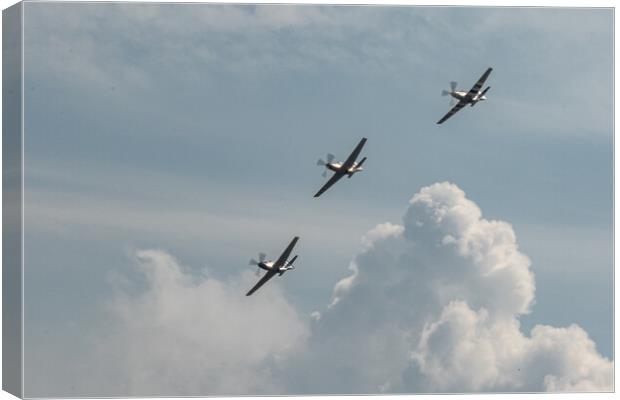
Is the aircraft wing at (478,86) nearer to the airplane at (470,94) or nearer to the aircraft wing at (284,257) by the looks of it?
the airplane at (470,94)

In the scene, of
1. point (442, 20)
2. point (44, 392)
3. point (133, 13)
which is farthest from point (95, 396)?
point (442, 20)

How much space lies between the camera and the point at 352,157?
155m

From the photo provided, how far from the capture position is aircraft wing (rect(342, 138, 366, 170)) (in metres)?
153

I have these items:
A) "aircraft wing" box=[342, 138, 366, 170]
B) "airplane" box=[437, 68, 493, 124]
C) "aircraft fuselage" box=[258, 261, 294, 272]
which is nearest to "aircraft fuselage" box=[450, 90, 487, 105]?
"airplane" box=[437, 68, 493, 124]

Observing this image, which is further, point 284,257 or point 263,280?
point 263,280

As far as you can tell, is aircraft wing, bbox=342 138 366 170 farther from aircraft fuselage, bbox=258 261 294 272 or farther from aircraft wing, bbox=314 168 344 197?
aircraft fuselage, bbox=258 261 294 272

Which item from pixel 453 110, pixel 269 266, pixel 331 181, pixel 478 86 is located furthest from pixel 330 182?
pixel 478 86

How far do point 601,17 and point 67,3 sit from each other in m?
45.5

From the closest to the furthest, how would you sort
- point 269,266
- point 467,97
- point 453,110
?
point 467,97 < point 269,266 < point 453,110

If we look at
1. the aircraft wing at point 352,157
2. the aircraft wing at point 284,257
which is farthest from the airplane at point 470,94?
the aircraft wing at point 284,257

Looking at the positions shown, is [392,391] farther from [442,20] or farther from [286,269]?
[442,20]

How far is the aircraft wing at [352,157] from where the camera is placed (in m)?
153

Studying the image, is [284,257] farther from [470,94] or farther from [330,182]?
[470,94]

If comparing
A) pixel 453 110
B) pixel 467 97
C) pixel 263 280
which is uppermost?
pixel 467 97
